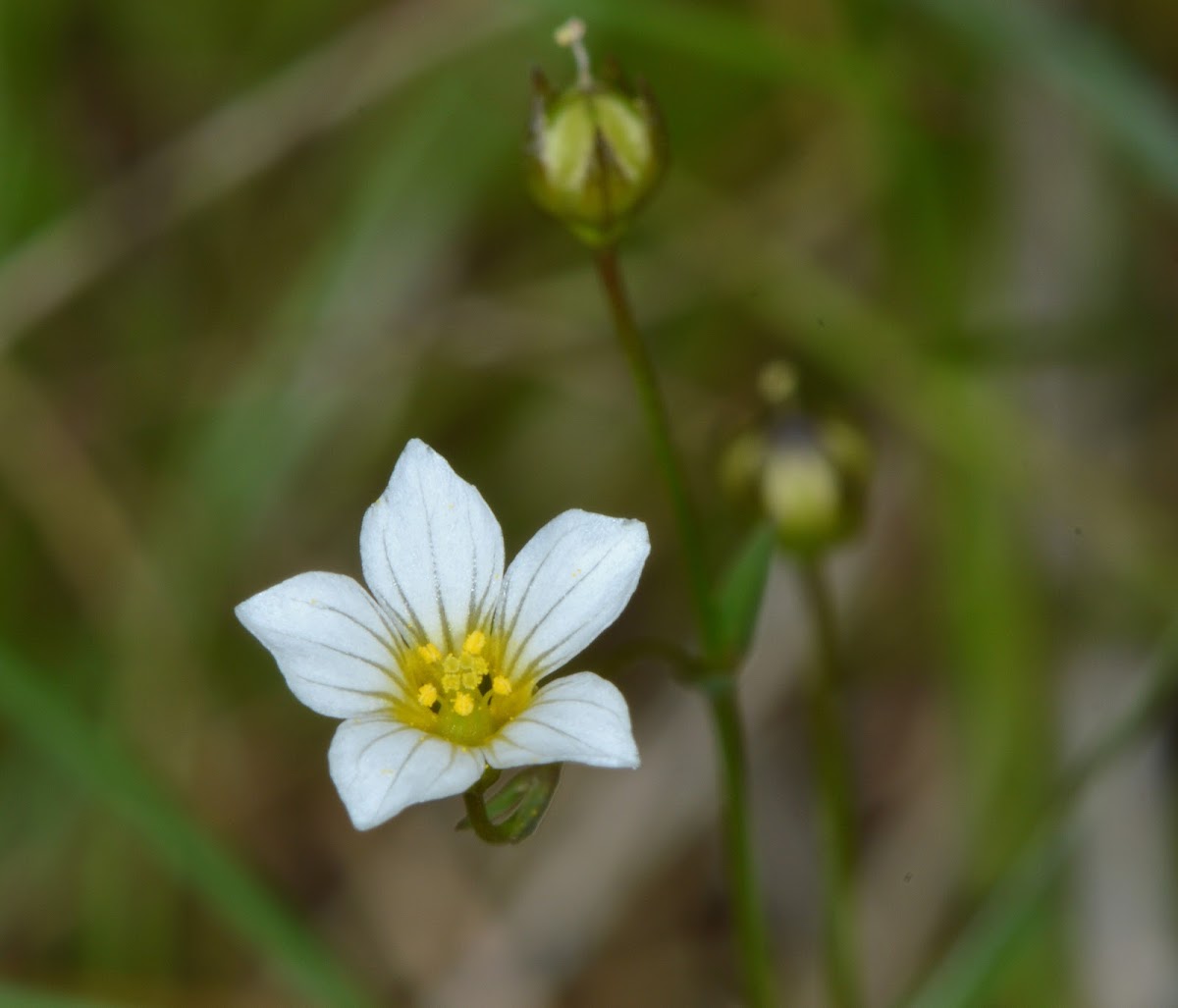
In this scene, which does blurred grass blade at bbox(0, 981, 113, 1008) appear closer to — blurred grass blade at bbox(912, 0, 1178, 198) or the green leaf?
the green leaf

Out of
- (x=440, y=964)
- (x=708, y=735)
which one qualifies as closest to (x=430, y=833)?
(x=440, y=964)

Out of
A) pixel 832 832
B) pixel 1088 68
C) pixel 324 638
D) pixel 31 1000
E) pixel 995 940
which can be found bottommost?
pixel 995 940

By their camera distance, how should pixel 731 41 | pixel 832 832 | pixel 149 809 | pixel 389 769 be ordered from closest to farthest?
pixel 389 769 → pixel 149 809 → pixel 832 832 → pixel 731 41

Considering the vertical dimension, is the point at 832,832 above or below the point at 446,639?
below

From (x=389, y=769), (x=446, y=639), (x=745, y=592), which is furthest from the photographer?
(x=446, y=639)

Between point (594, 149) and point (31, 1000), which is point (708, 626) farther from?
point (31, 1000)

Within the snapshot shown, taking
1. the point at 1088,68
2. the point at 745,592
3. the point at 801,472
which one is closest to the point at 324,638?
the point at 745,592

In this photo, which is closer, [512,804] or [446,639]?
[512,804]

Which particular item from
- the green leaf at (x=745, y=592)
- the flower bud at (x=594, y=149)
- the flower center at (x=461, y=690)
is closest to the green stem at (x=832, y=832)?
the green leaf at (x=745, y=592)
